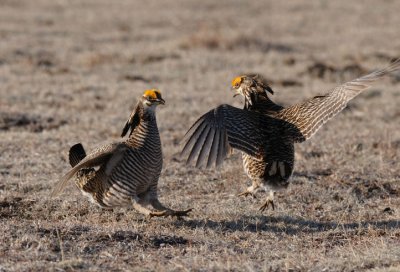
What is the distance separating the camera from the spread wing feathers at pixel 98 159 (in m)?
6.20

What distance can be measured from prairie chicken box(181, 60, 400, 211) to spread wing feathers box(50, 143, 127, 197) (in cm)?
57

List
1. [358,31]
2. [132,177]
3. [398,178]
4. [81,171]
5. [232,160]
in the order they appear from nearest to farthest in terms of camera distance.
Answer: [132,177] < [81,171] < [398,178] < [232,160] < [358,31]

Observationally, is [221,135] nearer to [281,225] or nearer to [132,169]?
[132,169]

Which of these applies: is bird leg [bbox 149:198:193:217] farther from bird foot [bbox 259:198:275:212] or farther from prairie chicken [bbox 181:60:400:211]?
bird foot [bbox 259:198:275:212]

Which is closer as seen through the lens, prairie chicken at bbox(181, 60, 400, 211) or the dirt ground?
the dirt ground

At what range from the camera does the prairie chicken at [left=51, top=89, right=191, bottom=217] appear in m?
6.32

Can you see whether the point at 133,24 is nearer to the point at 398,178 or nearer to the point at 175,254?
the point at 398,178

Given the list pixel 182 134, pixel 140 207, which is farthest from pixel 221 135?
pixel 182 134

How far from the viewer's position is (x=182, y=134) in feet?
34.2

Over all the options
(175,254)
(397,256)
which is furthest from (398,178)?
(175,254)

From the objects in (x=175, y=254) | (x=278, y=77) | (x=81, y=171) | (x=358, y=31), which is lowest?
(x=175, y=254)

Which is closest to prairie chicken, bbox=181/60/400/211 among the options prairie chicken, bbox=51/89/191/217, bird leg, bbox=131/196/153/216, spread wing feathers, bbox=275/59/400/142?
spread wing feathers, bbox=275/59/400/142

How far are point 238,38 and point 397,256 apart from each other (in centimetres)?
1310

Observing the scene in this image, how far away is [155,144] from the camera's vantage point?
21.1 ft
